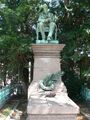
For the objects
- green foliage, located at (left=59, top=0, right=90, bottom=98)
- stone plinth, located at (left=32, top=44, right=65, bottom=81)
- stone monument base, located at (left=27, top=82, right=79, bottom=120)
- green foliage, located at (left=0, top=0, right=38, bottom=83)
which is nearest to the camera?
stone monument base, located at (left=27, top=82, right=79, bottom=120)

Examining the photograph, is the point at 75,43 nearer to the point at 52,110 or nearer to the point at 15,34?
the point at 15,34

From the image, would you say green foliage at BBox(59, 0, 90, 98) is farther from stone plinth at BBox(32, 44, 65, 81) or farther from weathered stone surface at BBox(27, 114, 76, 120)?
weathered stone surface at BBox(27, 114, 76, 120)

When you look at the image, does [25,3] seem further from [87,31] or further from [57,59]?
[57,59]

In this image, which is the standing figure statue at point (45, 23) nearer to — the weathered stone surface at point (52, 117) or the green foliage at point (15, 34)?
the weathered stone surface at point (52, 117)

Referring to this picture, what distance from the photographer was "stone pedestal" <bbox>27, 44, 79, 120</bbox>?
9.76 meters

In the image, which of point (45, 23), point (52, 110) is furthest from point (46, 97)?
point (45, 23)

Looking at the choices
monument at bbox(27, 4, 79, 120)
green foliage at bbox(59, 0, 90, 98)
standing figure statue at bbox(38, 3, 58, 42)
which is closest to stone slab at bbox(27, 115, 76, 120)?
monument at bbox(27, 4, 79, 120)

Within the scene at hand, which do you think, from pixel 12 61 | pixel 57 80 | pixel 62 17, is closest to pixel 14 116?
pixel 57 80

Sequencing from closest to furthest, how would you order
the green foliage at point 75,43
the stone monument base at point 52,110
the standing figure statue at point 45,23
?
1. the stone monument base at point 52,110
2. the standing figure statue at point 45,23
3. the green foliage at point 75,43

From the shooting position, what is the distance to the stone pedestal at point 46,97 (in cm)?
976

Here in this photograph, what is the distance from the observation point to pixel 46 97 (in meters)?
10.6

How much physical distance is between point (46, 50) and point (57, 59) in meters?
0.55

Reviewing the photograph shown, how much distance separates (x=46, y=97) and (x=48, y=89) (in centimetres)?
37

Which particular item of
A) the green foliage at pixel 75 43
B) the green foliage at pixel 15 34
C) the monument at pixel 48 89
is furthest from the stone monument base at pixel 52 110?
the green foliage at pixel 15 34
